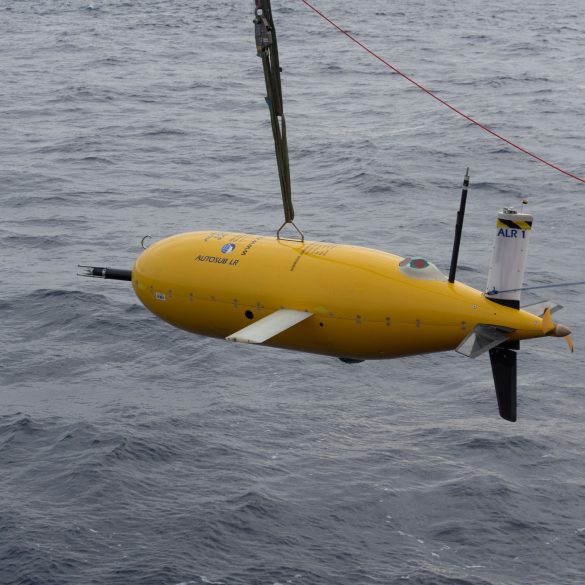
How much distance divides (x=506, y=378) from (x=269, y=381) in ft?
52.4

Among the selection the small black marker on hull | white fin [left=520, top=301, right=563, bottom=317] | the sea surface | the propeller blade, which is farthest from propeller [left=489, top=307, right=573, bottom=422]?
the small black marker on hull

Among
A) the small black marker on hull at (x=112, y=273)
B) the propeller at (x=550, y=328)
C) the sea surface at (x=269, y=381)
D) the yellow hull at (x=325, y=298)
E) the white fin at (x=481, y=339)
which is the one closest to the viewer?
the white fin at (x=481, y=339)

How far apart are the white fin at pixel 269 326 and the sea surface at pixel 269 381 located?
795cm

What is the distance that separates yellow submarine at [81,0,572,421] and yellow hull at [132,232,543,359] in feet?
0.07

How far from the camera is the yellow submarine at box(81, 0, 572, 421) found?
2227cm

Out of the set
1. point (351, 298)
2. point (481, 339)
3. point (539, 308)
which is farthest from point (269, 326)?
point (539, 308)

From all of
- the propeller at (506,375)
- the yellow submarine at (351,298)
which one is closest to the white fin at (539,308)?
the yellow submarine at (351,298)

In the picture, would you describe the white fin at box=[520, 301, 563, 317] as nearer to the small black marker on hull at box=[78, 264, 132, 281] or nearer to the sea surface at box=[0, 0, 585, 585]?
the sea surface at box=[0, 0, 585, 585]

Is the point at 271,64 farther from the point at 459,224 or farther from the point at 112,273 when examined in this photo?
the point at 112,273

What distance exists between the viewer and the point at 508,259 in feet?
73.6

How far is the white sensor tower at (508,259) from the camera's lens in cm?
2217


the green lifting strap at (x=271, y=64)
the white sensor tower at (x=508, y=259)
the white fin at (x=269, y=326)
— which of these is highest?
the green lifting strap at (x=271, y=64)

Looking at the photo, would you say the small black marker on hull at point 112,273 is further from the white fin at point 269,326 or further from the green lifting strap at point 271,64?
the green lifting strap at point 271,64

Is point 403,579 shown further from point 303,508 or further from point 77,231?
point 77,231
